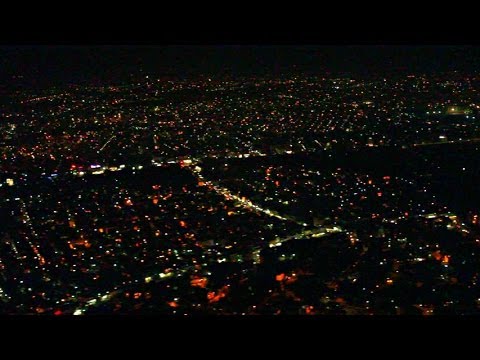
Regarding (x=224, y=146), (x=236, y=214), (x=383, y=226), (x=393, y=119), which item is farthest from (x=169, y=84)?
(x=383, y=226)

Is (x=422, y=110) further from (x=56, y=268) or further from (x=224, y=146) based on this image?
(x=56, y=268)

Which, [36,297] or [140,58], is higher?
[140,58]

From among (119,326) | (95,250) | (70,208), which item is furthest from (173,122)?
(119,326)

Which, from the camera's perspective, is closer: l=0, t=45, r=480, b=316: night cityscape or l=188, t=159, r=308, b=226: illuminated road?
l=0, t=45, r=480, b=316: night cityscape

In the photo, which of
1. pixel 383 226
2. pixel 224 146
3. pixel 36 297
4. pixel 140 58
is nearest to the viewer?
pixel 36 297

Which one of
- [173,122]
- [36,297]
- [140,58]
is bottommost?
[36,297]

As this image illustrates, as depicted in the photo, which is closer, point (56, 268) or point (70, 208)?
point (56, 268)

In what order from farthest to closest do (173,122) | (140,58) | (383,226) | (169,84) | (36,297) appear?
(140,58) < (169,84) < (173,122) < (383,226) < (36,297)

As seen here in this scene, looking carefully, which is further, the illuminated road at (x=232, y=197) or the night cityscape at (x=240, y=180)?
the illuminated road at (x=232, y=197)
